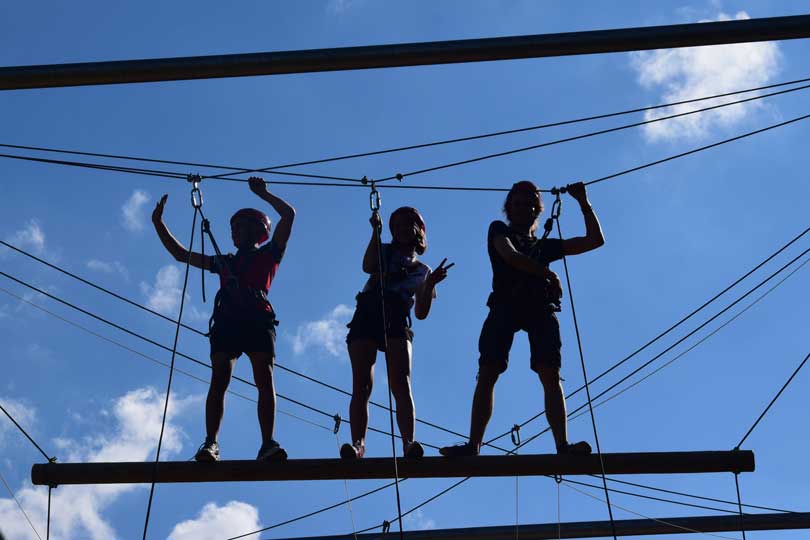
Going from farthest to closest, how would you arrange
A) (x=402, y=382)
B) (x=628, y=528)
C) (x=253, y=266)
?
(x=628, y=528), (x=253, y=266), (x=402, y=382)

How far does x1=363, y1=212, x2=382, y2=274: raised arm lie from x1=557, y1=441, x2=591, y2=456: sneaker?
1412mm

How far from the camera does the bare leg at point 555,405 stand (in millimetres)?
6535

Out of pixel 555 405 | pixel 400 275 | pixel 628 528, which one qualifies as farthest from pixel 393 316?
pixel 628 528

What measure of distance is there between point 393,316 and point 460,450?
847 millimetres

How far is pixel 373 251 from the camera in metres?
7.04

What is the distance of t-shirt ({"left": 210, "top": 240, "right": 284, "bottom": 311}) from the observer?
23.1 ft

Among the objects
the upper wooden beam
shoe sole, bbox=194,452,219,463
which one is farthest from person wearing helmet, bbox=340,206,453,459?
the upper wooden beam

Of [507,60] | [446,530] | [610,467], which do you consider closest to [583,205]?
[507,60]

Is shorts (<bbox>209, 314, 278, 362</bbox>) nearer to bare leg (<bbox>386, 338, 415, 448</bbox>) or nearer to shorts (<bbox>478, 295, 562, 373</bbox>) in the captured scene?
bare leg (<bbox>386, 338, 415, 448</bbox>)

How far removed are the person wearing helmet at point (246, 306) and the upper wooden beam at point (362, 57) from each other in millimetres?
1032

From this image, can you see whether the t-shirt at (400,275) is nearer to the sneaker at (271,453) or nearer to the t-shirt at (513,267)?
the t-shirt at (513,267)

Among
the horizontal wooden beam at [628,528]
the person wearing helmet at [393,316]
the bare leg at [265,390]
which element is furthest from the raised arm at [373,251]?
the horizontal wooden beam at [628,528]

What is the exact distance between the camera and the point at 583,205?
6.97 m

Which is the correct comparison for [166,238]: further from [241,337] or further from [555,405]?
[555,405]
